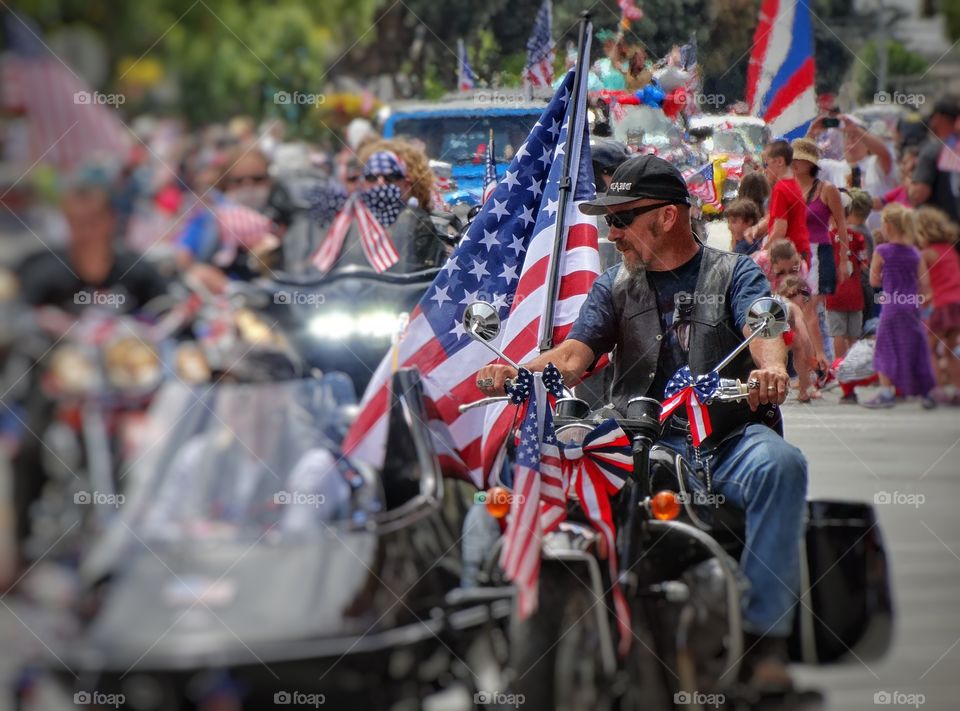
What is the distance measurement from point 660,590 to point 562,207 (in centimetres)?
155

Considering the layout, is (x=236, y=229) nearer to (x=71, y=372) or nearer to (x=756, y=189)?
(x=71, y=372)

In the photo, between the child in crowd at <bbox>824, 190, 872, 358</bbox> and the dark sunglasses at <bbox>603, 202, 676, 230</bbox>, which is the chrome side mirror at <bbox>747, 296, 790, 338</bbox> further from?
the child in crowd at <bbox>824, 190, 872, 358</bbox>

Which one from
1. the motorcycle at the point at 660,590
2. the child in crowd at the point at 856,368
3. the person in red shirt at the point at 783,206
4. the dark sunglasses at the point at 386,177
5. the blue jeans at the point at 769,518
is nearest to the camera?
the motorcycle at the point at 660,590

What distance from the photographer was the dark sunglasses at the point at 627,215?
5133mm

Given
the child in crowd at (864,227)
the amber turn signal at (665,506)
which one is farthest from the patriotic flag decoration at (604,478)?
the child in crowd at (864,227)

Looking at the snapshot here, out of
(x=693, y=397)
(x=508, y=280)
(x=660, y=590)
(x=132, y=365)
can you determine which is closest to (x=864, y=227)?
(x=693, y=397)

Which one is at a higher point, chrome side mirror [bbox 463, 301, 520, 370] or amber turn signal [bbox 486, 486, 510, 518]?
chrome side mirror [bbox 463, 301, 520, 370]

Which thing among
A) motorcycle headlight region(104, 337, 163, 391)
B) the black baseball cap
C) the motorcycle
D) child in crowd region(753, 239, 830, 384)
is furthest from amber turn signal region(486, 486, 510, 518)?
child in crowd region(753, 239, 830, 384)

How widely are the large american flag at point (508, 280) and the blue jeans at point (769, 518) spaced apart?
0.89 meters

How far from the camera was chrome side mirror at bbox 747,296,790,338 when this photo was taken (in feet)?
15.2

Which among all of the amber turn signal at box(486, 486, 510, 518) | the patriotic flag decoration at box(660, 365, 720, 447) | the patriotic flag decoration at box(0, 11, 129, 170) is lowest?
the amber turn signal at box(486, 486, 510, 518)

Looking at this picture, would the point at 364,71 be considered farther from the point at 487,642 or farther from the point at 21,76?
the point at 487,642

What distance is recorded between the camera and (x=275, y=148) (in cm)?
512

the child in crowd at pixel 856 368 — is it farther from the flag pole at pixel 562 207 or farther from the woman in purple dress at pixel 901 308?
the flag pole at pixel 562 207
